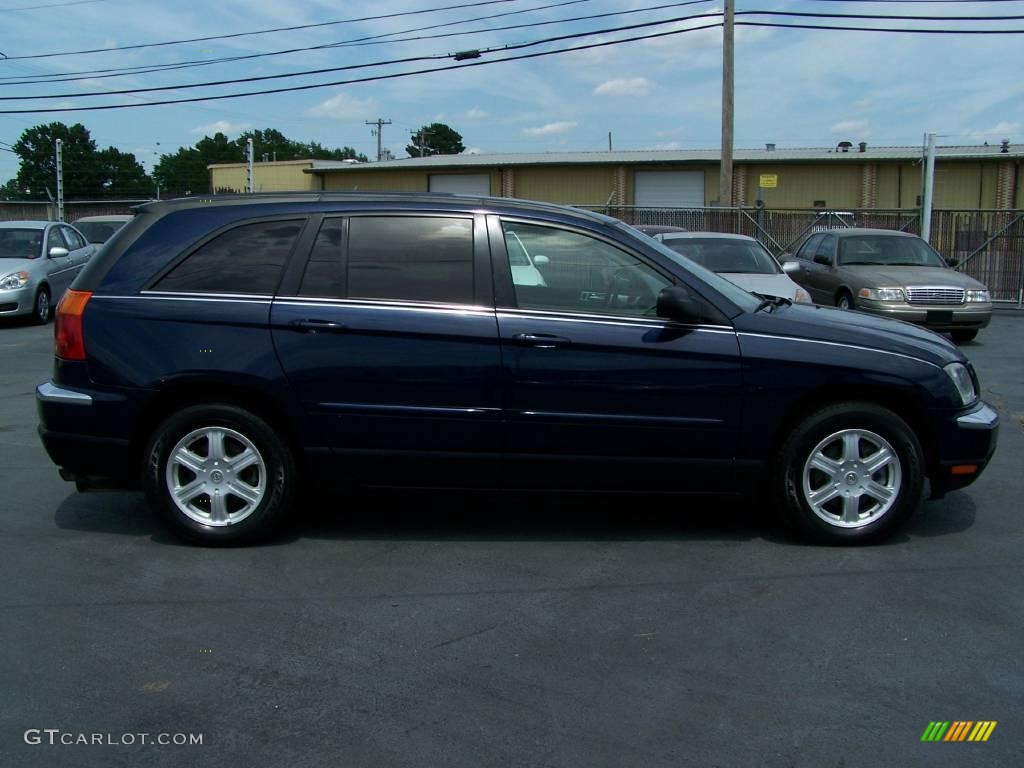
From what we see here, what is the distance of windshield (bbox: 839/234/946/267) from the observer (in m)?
14.2

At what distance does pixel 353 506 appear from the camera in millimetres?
5809

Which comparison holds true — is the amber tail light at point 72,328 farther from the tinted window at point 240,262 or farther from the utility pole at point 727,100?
the utility pole at point 727,100

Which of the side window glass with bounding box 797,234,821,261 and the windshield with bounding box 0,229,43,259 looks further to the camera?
the side window glass with bounding box 797,234,821,261

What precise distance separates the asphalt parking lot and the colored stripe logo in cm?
3

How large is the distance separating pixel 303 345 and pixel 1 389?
6123 millimetres

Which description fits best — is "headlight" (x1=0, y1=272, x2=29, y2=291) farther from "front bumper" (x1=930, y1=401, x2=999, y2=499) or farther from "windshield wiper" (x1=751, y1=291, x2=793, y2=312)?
"front bumper" (x1=930, y1=401, x2=999, y2=499)

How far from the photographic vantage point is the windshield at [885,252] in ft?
46.6

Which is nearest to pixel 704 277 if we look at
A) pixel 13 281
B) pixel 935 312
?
pixel 935 312

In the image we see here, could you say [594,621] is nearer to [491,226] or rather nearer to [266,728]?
[266,728]

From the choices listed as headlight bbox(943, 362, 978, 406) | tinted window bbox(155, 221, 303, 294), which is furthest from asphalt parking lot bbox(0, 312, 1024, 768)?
tinted window bbox(155, 221, 303, 294)

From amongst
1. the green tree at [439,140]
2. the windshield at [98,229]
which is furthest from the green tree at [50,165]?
the windshield at [98,229]

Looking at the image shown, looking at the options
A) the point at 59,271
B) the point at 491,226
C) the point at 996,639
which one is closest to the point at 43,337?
the point at 59,271

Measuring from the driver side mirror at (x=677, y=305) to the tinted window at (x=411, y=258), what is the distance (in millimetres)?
940

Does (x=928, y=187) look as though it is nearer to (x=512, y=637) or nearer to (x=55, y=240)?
(x=55, y=240)
